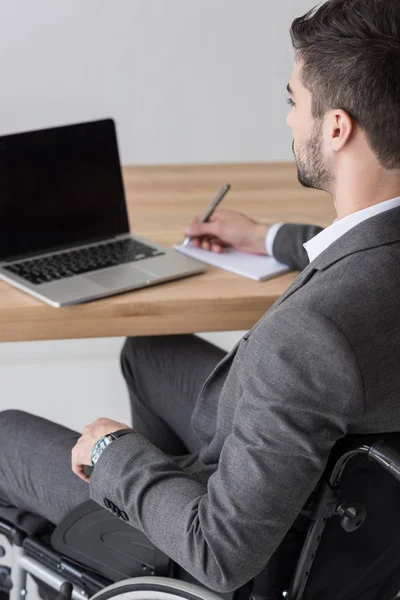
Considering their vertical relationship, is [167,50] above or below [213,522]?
above

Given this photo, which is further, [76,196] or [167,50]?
[167,50]

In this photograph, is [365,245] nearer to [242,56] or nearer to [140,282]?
[140,282]

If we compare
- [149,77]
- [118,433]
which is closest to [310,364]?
[118,433]

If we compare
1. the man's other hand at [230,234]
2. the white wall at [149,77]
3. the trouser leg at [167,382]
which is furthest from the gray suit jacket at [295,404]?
the white wall at [149,77]

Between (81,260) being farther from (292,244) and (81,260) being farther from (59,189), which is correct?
(292,244)

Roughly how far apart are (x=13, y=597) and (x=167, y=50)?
7.71ft

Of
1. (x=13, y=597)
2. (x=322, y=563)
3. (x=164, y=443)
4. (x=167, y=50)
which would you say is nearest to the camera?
(x=322, y=563)

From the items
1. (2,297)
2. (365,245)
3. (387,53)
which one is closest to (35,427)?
(2,297)

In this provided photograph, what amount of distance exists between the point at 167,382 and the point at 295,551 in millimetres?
643

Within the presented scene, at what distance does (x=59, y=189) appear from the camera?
1750 mm

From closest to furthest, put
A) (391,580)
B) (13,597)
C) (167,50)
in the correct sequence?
(391,580), (13,597), (167,50)

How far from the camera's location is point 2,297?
5.07 feet

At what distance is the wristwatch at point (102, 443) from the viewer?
1.19 m

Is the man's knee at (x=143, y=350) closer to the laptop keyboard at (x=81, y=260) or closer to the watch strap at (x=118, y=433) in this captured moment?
the laptop keyboard at (x=81, y=260)
